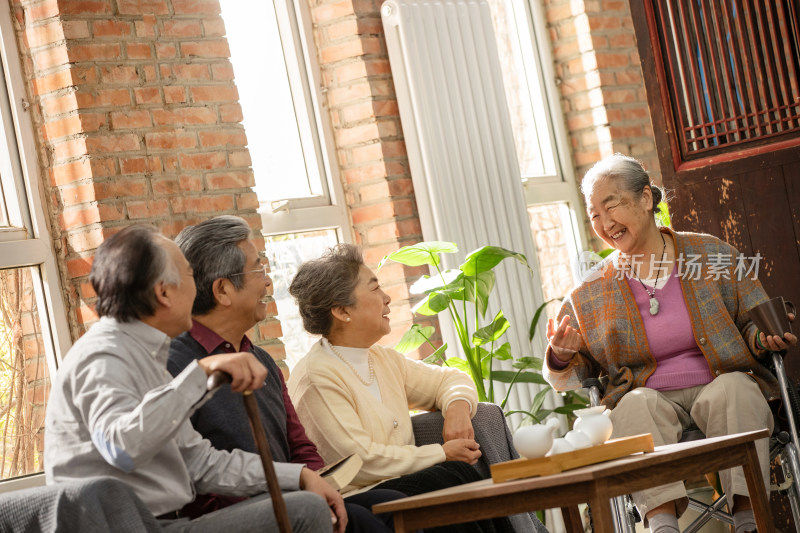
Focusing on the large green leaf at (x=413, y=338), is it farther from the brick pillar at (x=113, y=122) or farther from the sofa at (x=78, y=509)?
the sofa at (x=78, y=509)

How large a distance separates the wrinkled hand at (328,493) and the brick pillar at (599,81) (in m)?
3.07

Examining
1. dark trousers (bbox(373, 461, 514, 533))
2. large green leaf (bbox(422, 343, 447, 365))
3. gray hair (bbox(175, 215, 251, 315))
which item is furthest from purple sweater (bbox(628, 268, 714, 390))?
gray hair (bbox(175, 215, 251, 315))

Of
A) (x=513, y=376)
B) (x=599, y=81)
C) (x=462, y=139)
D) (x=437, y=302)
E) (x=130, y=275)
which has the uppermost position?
(x=599, y=81)

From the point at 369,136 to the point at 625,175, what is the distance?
1205 millimetres

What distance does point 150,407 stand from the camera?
1.85 m

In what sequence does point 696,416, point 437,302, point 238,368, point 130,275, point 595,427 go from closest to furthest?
point 238,368, point 130,275, point 595,427, point 696,416, point 437,302

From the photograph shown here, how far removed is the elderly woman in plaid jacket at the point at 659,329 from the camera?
9.84 feet

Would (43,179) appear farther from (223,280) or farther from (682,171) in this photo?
(682,171)

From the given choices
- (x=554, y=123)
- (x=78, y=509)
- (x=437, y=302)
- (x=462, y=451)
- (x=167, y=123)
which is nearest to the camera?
Result: (x=78, y=509)

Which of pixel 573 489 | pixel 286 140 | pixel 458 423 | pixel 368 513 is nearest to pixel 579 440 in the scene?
pixel 573 489

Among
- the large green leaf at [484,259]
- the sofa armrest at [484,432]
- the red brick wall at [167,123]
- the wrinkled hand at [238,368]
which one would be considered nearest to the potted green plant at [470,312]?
the large green leaf at [484,259]

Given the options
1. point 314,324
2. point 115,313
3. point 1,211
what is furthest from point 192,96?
point 115,313

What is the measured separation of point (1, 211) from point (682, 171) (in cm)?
231

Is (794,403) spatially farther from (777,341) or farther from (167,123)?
(167,123)
